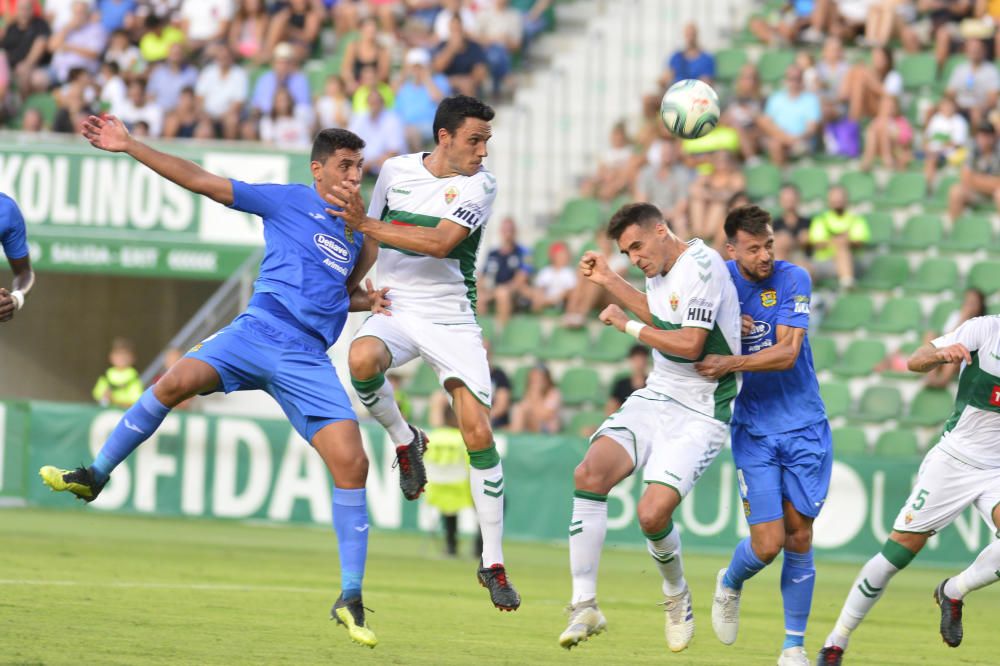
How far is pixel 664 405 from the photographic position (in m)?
10.2

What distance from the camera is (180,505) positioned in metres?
20.1

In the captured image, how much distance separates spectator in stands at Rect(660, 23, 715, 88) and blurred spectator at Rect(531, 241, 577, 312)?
9.90 feet

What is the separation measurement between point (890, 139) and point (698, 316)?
12.7 m

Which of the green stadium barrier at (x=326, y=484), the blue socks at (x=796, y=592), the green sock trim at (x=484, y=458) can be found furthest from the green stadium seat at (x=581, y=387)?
the green sock trim at (x=484, y=458)

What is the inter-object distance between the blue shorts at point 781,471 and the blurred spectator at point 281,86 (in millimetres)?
14694

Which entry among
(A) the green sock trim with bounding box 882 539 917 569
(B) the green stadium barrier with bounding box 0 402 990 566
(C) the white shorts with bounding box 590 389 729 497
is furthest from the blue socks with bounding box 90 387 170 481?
(B) the green stadium barrier with bounding box 0 402 990 566

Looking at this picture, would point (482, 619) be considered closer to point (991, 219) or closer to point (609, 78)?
point (991, 219)

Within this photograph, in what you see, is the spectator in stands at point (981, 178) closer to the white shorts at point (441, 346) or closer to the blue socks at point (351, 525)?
the white shorts at point (441, 346)

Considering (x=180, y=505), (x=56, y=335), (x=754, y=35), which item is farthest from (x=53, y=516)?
(x=754, y=35)

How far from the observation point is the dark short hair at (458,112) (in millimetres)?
10031

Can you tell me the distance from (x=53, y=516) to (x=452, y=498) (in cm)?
544

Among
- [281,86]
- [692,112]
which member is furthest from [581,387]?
[692,112]

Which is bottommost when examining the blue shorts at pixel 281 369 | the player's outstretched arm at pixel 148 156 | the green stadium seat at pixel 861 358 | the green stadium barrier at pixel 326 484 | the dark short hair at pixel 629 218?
the green stadium barrier at pixel 326 484

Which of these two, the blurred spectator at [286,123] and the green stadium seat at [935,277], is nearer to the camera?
the green stadium seat at [935,277]
